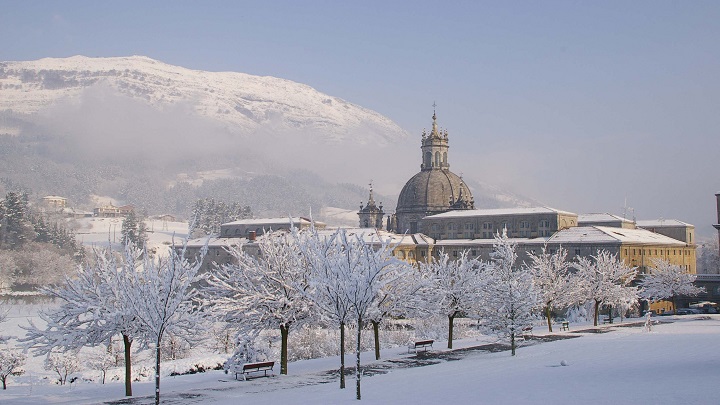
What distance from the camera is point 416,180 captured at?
11788 cm

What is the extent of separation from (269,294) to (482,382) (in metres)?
10.6

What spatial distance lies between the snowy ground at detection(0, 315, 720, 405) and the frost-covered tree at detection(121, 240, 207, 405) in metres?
2.72

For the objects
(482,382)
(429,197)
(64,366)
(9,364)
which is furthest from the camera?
(429,197)

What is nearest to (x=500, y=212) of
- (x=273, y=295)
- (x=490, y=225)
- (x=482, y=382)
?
(x=490, y=225)

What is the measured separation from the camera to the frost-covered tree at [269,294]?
113 ft

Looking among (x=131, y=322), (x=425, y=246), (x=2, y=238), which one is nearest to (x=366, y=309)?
(x=131, y=322)

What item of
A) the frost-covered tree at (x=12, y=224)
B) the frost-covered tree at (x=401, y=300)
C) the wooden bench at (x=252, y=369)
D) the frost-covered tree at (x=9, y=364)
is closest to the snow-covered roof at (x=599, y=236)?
the frost-covered tree at (x=401, y=300)

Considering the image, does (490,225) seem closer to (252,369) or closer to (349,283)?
(252,369)

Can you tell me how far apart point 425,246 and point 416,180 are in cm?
2022

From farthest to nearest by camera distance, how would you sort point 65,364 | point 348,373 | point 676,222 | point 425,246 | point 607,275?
point 676,222, point 425,246, point 607,275, point 65,364, point 348,373

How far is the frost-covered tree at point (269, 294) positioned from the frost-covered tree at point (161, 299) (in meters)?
6.08

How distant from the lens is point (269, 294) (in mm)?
34375

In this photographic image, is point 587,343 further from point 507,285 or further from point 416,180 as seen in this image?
point 416,180

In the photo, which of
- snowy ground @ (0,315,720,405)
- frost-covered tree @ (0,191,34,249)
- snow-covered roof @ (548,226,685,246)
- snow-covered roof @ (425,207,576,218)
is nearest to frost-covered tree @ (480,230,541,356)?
snowy ground @ (0,315,720,405)
